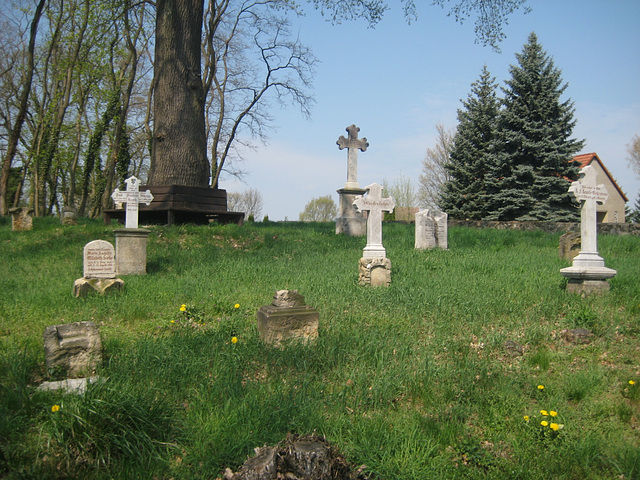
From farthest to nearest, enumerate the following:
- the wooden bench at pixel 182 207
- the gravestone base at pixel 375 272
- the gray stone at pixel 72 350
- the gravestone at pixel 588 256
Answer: the wooden bench at pixel 182 207 → the gravestone base at pixel 375 272 → the gravestone at pixel 588 256 → the gray stone at pixel 72 350

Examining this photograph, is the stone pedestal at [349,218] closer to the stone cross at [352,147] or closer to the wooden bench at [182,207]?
the stone cross at [352,147]

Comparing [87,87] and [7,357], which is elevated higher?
[87,87]

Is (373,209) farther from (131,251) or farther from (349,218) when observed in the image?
(349,218)

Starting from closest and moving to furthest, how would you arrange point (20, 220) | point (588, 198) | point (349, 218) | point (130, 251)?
point (588, 198) < point (130, 251) < point (20, 220) < point (349, 218)

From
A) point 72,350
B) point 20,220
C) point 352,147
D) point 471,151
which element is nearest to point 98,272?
point 72,350

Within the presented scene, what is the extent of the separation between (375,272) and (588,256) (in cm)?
326

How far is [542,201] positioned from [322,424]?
21.5 metres

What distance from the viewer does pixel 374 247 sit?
8562 millimetres

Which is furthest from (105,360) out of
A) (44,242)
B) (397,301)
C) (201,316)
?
(44,242)

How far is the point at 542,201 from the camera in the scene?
22.0 meters

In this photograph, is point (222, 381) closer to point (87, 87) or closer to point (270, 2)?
point (270, 2)

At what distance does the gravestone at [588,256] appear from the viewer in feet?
22.8

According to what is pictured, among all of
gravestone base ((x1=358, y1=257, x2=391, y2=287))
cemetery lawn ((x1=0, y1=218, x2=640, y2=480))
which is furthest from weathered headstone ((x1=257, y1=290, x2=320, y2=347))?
gravestone base ((x1=358, y1=257, x2=391, y2=287))

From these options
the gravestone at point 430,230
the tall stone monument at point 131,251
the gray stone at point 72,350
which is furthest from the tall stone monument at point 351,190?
the gray stone at point 72,350
